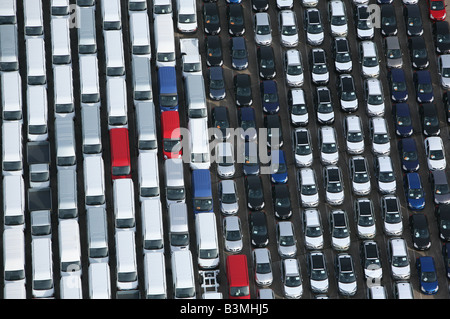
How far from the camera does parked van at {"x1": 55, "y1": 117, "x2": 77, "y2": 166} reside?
272 ft

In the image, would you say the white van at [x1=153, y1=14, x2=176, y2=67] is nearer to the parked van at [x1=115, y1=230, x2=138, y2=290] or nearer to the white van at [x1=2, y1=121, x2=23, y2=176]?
the white van at [x1=2, y1=121, x2=23, y2=176]

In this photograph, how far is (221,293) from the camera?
266ft

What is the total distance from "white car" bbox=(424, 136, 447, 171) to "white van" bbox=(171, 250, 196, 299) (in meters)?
19.2

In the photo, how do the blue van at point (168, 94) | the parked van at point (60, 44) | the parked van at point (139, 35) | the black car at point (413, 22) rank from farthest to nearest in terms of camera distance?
the black car at point (413, 22), the parked van at point (139, 35), the parked van at point (60, 44), the blue van at point (168, 94)

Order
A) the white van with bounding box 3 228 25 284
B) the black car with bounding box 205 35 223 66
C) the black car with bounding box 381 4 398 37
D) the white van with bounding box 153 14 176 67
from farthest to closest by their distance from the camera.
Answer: the black car with bounding box 381 4 398 37 → the black car with bounding box 205 35 223 66 → the white van with bounding box 153 14 176 67 → the white van with bounding box 3 228 25 284

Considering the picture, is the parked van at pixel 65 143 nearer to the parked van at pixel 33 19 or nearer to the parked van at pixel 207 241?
the parked van at pixel 33 19

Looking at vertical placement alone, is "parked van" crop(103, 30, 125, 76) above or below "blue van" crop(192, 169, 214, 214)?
above

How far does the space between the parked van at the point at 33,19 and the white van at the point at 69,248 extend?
1481 cm

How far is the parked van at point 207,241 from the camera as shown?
267 feet


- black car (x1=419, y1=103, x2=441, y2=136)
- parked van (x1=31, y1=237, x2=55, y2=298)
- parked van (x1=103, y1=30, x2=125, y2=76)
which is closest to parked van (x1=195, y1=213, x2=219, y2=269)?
parked van (x1=31, y1=237, x2=55, y2=298)

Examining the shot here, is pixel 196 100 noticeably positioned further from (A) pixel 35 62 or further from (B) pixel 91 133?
(A) pixel 35 62

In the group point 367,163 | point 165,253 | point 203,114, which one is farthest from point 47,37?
point 367,163

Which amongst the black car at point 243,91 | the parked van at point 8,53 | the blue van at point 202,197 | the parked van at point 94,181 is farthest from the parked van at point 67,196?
the black car at point 243,91
